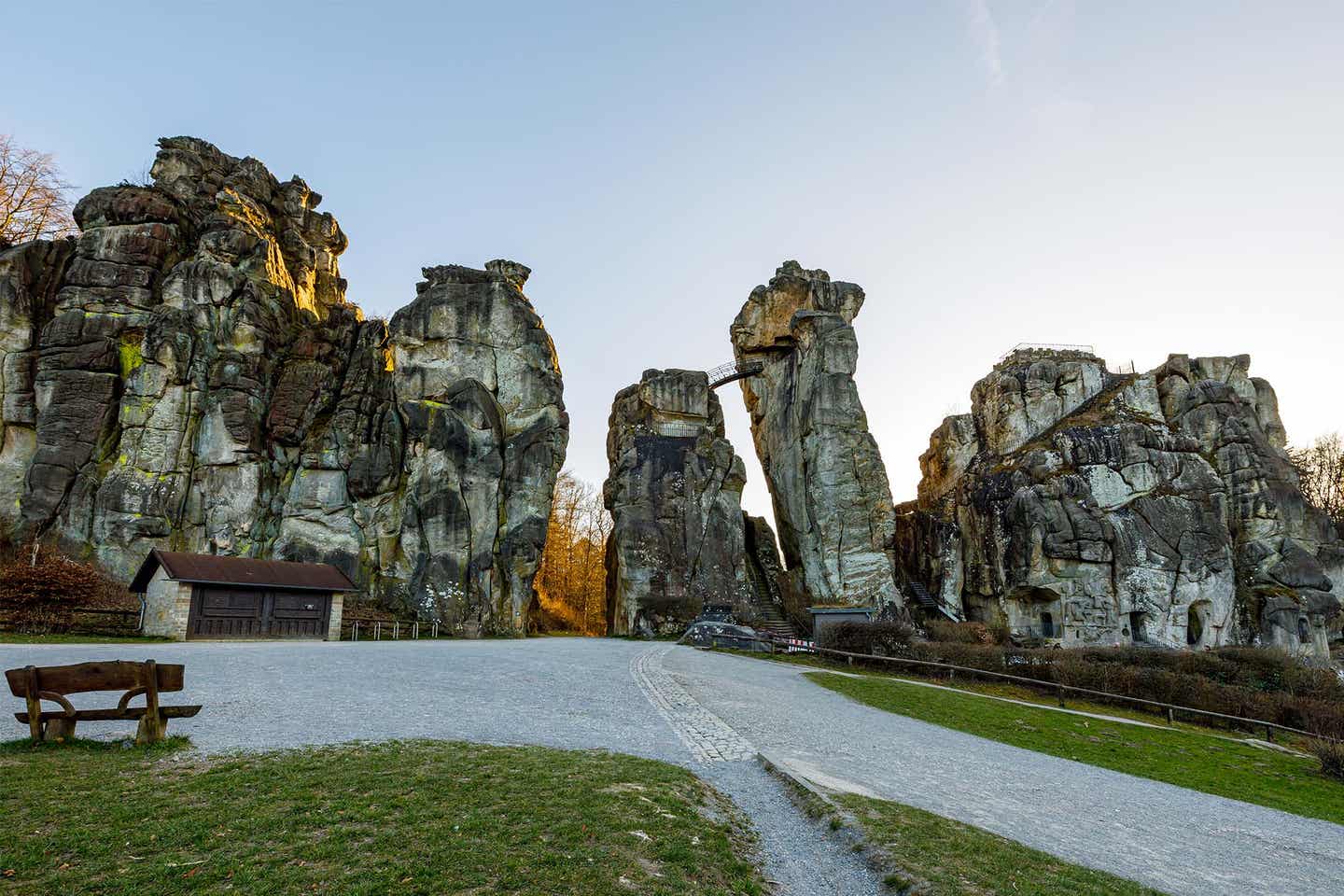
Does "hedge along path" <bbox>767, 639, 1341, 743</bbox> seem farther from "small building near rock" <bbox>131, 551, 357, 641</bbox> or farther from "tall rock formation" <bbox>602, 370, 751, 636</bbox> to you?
"small building near rock" <bbox>131, 551, 357, 641</bbox>

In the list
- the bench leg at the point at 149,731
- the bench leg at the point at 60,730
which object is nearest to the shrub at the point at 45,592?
the bench leg at the point at 60,730

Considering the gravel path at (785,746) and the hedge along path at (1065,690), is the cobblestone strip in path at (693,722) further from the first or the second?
the hedge along path at (1065,690)

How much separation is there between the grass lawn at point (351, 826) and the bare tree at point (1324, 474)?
73254mm

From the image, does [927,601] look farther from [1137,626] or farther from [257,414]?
[257,414]

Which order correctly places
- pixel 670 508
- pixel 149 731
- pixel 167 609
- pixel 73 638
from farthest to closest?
pixel 670 508 < pixel 167 609 < pixel 73 638 < pixel 149 731

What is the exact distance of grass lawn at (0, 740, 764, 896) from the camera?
5.05 meters

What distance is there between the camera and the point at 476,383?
45.1 meters

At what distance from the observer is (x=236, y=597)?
96.6ft

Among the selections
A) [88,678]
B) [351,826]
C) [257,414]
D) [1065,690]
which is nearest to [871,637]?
[1065,690]

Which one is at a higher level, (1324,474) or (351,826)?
(1324,474)

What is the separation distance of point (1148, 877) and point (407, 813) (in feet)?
24.9

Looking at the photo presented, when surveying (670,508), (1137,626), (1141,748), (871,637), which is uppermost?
(670,508)

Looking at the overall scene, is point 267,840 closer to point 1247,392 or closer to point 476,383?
point 476,383

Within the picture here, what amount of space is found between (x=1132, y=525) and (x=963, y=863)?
160 feet
